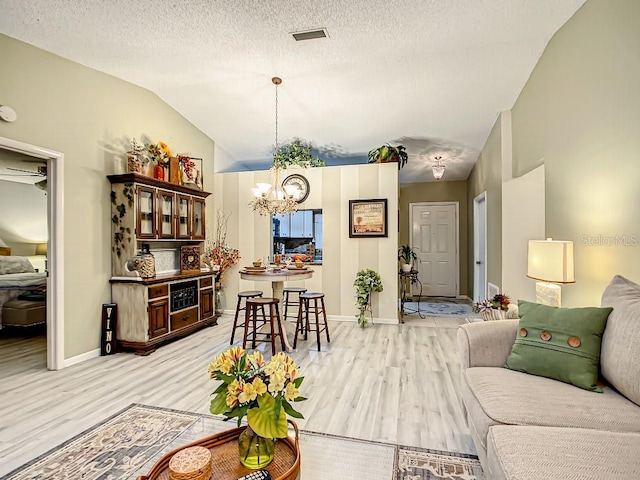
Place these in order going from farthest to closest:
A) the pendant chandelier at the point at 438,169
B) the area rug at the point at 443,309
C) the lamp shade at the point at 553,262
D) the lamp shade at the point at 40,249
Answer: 1. the lamp shade at the point at 40,249
2. the pendant chandelier at the point at 438,169
3. the area rug at the point at 443,309
4. the lamp shade at the point at 553,262

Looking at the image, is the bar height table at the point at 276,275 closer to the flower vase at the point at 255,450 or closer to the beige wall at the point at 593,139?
the flower vase at the point at 255,450

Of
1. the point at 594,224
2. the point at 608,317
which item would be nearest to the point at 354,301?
the point at 594,224

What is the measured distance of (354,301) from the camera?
5.38m

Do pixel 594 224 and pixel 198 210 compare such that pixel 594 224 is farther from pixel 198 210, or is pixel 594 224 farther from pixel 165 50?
pixel 198 210

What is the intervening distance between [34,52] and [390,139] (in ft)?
14.4

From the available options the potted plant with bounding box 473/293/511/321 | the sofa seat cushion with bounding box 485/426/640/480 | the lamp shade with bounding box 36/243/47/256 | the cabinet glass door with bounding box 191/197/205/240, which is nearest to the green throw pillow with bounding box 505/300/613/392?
the sofa seat cushion with bounding box 485/426/640/480

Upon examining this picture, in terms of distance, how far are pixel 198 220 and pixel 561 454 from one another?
4773mm

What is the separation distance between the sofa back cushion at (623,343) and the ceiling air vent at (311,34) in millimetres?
2930

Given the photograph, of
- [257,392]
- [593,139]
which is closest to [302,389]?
[257,392]

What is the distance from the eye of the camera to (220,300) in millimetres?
5805

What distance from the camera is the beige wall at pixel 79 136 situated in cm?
315

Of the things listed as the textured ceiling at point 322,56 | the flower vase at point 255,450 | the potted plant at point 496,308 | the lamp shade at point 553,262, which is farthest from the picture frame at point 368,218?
the flower vase at point 255,450

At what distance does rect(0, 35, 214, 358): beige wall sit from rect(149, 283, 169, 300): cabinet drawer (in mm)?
512

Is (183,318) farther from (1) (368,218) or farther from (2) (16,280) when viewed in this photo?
(1) (368,218)
